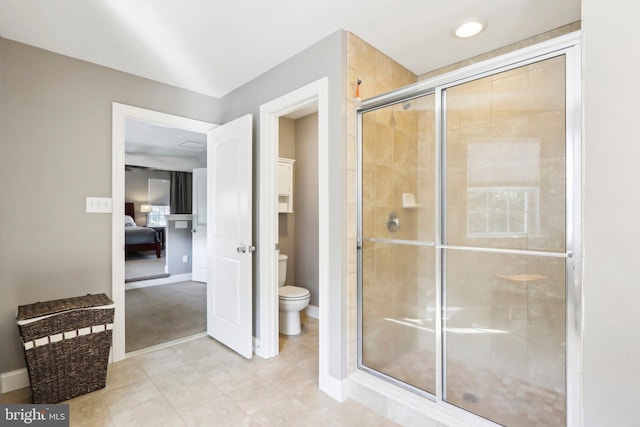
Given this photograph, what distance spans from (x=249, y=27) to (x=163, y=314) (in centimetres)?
330

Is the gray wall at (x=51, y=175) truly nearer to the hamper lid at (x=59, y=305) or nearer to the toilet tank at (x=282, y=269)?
the hamper lid at (x=59, y=305)

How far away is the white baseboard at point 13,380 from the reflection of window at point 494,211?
3211mm

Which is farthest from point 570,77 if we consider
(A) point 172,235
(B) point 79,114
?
(A) point 172,235

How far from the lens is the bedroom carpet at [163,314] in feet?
9.82

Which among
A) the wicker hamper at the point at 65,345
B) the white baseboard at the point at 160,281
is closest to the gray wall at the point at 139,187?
the white baseboard at the point at 160,281

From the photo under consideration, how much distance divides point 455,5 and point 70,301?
3179 millimetres

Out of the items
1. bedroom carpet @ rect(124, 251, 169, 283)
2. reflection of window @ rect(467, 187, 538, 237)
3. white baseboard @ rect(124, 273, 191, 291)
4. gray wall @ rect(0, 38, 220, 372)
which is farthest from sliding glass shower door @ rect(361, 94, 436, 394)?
white baseboard @ rect(124, 273, 191, 291)

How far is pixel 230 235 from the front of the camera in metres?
2.74

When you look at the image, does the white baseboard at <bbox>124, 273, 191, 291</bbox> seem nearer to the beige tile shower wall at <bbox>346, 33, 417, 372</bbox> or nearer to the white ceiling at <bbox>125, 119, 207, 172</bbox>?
the white ceiling at <bbox>125, 119, 207, 172</bbox>

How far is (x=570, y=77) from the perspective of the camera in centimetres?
132

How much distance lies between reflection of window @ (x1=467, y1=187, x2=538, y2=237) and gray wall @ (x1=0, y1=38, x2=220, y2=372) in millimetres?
2785

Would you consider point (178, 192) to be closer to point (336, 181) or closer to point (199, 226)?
point (199, 226)

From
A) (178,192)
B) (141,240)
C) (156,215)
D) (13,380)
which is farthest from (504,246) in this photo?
(156,215)

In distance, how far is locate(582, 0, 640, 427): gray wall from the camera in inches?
25.1
